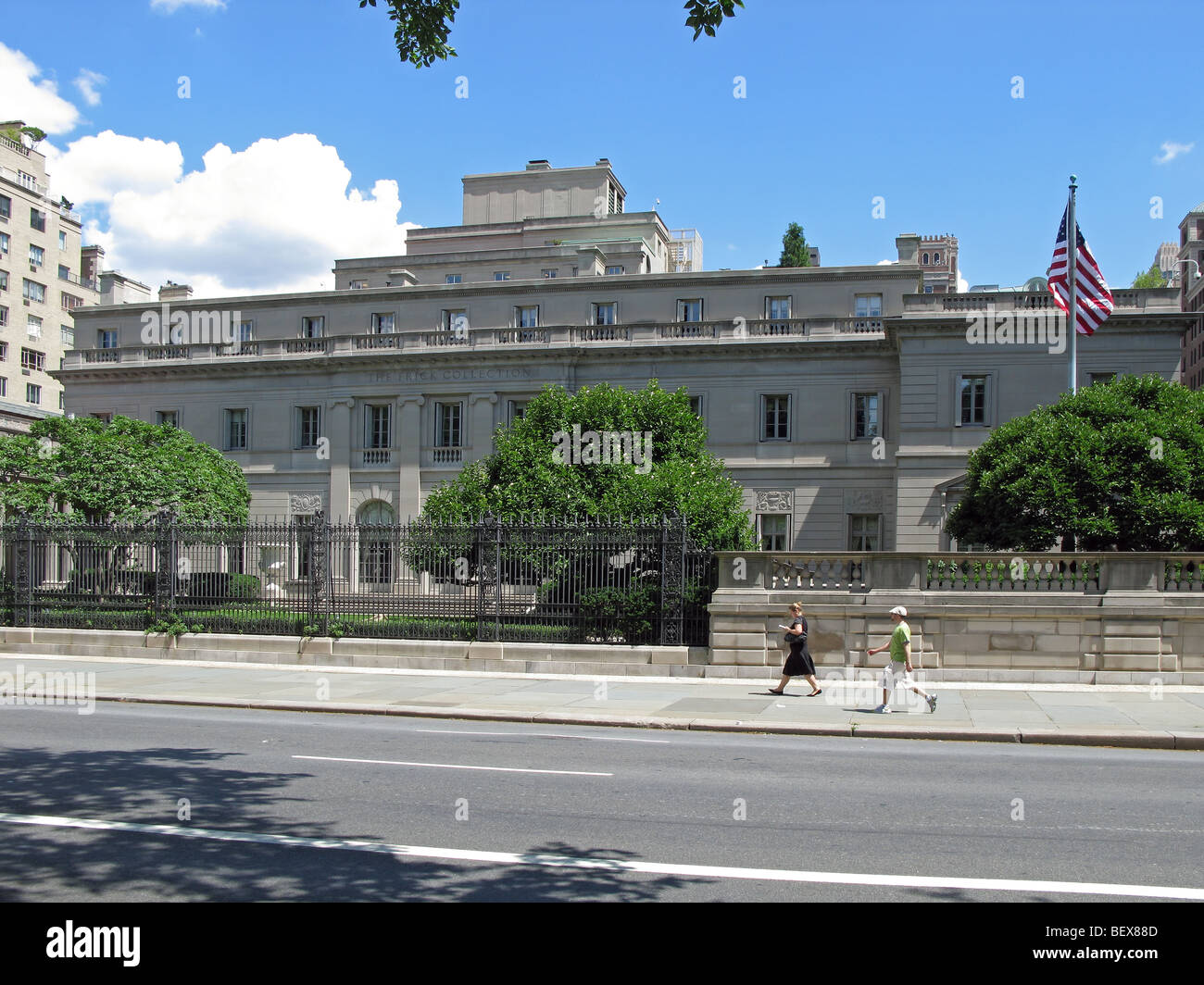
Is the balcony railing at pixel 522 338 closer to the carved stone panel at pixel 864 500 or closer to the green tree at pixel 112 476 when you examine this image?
the carved stone panel at pixel 864 500

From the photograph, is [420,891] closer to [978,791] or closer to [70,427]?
[978,791]

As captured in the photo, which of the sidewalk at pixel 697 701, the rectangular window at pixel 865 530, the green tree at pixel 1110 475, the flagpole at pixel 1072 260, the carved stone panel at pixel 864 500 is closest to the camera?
the sidewalk at pixel 697 701

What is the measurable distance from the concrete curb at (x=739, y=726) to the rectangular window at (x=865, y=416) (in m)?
30.1

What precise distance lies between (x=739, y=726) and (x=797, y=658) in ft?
9.77

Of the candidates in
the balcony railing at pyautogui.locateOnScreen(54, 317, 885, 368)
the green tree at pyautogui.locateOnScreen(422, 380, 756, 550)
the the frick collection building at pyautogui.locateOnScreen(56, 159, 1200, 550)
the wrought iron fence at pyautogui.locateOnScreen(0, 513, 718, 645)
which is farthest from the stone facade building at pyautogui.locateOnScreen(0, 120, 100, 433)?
the wrought iron fence at pyautogui.locateOnScreen(0, 513, 718, 645)

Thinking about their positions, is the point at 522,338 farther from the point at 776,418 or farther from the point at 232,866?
the point at 232,866

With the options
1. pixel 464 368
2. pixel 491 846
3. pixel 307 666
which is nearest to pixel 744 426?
pixel 464 368

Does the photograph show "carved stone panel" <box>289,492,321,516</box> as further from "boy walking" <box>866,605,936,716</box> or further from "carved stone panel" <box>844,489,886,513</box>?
"boy walking" <box>866,605,936,716</box>

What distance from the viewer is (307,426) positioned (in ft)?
160

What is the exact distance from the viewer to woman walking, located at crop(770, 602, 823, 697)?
16.8m

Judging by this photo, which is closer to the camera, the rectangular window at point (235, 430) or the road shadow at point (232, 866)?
the road shadow at point (232, 866)

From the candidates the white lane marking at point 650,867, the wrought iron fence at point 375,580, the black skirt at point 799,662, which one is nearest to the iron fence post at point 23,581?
the wrought iron fence at point 375,580

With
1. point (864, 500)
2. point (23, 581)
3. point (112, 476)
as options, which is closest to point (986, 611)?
point (23, 581)

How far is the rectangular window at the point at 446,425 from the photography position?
4682 centimetres
